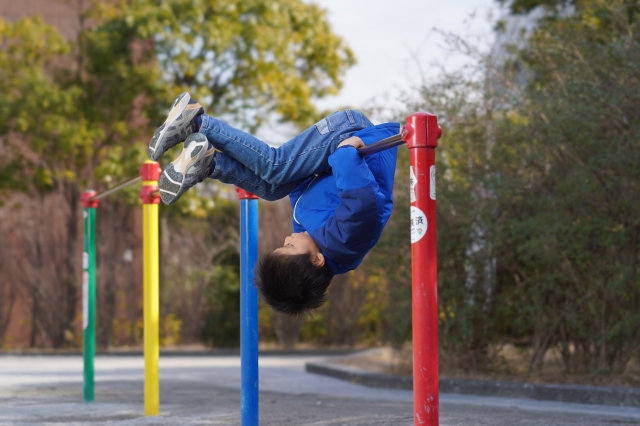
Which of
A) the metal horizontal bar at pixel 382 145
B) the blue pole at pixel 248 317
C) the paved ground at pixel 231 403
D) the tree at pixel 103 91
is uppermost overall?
the tree at pixel 103 91

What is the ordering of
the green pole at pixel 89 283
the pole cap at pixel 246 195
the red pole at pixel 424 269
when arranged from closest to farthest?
the red pole at pixel 424 269 → the pole cap at pixel 246 195 → the green pole at pixel 89 283

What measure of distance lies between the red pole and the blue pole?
1.68m

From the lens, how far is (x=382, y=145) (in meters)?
3.76

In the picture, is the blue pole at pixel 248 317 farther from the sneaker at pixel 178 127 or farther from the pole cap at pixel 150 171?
the pole cap at pixel 150 171

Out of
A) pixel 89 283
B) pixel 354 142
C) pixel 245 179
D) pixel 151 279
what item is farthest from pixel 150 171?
pixel 354 142

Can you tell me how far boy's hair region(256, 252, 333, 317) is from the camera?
414 cm

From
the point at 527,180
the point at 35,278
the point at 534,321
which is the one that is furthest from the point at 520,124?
the point at 35,278

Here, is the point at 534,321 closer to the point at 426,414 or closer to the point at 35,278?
the point at 426,414

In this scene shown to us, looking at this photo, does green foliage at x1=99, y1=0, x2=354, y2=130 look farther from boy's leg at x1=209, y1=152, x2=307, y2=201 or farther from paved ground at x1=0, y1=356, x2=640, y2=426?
boy's leg at x1=209, y1=152, x2=307, y2=201

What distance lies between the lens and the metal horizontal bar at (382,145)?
3600mm

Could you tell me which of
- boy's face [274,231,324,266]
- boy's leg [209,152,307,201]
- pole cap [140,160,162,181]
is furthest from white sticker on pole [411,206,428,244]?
pole cap [140,160,162,181]

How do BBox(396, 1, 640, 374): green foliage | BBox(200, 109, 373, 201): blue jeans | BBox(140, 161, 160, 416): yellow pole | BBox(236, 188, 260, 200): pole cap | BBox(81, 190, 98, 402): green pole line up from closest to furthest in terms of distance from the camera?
BBox(200, 109, 373, 201): blue jeans → BBox(236, 188, 260, 200): pole cap → BBox(140, 161, 160, 416): yellow pole → BBox(81, 190, 98, 402): green pole → BBox(396, 1, 640, 374): green foliage

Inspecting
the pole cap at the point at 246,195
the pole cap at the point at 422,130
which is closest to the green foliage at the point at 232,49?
the pole cap at the point at 246,195

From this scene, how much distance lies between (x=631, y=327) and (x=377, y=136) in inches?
168
